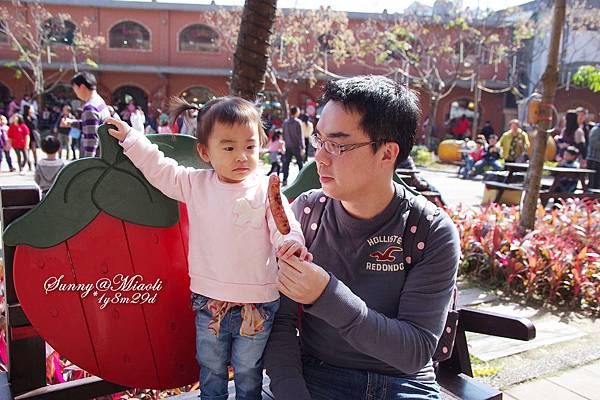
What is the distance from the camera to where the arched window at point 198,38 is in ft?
83.1

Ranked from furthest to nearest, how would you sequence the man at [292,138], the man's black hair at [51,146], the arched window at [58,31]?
the arched window at [58,31] → the man at [292,138] → the man's black hair at [51,146]

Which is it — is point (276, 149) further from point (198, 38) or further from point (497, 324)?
point (198, 38)

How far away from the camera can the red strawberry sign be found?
5.48ft

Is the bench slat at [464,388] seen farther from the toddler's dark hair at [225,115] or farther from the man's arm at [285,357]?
the toddler's dark hair at [225,115]

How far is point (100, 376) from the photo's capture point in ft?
5.89

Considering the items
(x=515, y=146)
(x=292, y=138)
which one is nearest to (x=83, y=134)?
(x=292, y=138)

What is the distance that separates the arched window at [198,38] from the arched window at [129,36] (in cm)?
165

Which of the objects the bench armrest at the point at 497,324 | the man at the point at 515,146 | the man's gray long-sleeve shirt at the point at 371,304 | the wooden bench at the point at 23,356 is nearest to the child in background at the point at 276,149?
the man at the point at 515,146

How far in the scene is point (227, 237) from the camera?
1744mm

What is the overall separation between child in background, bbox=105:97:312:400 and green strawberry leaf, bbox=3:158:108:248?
0.49 feet

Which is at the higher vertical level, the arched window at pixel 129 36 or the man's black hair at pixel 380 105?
the arched window at pixel 129 36

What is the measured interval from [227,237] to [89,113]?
354 centimetres

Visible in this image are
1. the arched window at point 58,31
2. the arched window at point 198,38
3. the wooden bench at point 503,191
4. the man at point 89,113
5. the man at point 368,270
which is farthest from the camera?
the arched window at point 198,38

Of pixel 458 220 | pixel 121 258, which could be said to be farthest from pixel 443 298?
pixel 458 220
